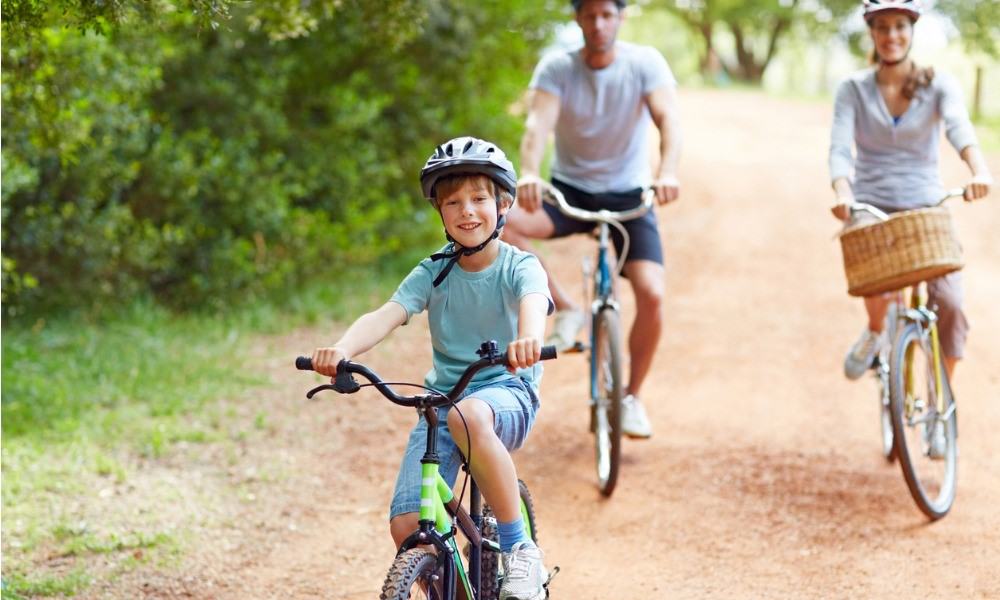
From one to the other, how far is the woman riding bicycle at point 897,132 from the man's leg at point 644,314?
1.03 meters

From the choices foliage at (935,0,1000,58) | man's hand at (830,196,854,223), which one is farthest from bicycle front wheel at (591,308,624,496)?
foliage at (935,0,1000,58)

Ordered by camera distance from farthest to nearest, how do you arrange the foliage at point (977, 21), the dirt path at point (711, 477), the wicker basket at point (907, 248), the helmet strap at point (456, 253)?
the foliage at point (977, 21) < the wicker basket at point (907, 248) < the dirt path at point (711, 477) < the helmet strap at point (456, 253)

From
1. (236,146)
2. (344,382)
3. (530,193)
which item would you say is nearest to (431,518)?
(344,382)

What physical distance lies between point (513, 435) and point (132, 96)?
7.14m

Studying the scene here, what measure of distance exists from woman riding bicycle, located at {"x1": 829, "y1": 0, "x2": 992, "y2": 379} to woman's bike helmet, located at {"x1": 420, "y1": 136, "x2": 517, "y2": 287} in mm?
2500

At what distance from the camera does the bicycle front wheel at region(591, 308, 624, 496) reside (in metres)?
5.99

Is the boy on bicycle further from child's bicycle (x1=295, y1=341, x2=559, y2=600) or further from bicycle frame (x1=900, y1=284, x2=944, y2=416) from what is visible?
bicycle frame (x1=900, y1=284, x2=944, y2=416)

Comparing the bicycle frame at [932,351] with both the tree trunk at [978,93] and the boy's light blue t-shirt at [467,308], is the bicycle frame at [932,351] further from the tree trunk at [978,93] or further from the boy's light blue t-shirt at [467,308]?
the tree trunk at [978,93]

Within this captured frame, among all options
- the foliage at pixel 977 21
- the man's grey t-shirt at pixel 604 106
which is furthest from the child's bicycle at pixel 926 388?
the foliage at pixel 977 21

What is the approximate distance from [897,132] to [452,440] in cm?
330

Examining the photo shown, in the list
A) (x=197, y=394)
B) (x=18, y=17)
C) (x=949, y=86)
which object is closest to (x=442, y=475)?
(x=18, y=17)

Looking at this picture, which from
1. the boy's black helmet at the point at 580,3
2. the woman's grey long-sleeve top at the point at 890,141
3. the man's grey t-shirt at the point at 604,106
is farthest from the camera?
the man's grey t-shirt at the point at 604,106

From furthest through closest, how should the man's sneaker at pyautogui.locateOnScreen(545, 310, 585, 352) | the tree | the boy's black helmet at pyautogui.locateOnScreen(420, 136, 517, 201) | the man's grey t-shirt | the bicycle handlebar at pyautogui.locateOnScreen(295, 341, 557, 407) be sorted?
the tree, the man's grey t-shirt, the man's sneaker at pyautogui.locateOnScreen(545, 310, 585, 352), the boy's black helmet at pyautogui.locateOnScreen(420, 136, 517, 201), the bicycle handlebar at pyautogui.locateOnScreen(295, 341, 557, 407)

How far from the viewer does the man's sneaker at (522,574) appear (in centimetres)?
368
